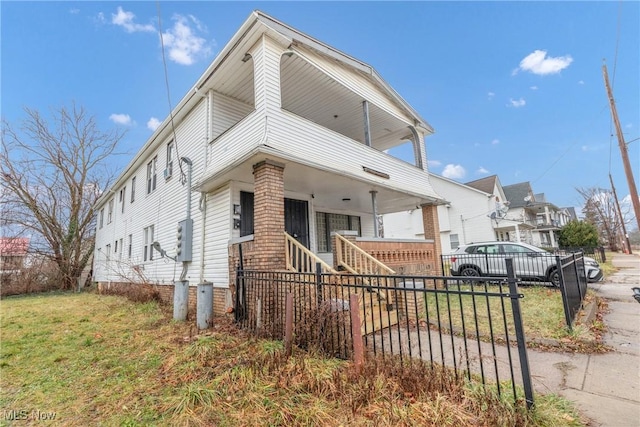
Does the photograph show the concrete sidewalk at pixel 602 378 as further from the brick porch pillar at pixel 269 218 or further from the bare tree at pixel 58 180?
the bare tree at pixel 58 180

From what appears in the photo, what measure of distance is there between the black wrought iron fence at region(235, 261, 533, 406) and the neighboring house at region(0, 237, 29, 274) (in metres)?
22.3

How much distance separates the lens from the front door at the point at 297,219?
920cm

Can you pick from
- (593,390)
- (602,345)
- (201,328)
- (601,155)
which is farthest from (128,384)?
(601,155)

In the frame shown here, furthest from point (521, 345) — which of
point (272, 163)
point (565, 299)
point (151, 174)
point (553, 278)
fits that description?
point (151, 174)

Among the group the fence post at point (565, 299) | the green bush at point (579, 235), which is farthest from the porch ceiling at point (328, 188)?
the green bush at point (579, 235)

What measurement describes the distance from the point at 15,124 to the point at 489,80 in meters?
31.1

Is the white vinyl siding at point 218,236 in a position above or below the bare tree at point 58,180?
below

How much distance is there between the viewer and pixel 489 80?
58.6 ft

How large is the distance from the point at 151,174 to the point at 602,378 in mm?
14804

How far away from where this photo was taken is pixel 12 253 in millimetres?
18906

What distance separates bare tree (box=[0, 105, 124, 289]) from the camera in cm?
1823

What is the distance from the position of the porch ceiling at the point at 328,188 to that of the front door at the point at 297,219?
1.42 feet

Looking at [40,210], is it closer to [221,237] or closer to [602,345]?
[221,237]

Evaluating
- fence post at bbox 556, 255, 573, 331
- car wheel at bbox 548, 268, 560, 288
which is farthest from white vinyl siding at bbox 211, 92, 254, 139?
car wheel at bbox 548, 268, 560, 288
